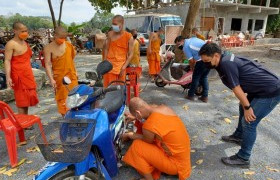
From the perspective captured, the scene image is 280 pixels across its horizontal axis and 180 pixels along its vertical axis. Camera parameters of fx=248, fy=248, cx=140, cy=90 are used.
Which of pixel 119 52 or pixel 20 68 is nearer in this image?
pixel 20 68

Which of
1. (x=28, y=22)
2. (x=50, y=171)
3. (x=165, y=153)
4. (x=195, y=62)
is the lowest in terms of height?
(x=165, y=153)

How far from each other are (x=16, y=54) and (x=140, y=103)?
2.38m

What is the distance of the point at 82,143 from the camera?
192 centimetres

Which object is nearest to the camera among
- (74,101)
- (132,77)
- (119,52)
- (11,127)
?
(74,101)

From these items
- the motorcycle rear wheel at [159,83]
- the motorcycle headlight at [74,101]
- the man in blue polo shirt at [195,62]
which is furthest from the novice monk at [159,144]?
the motorcycle rear wheel at [159,83]

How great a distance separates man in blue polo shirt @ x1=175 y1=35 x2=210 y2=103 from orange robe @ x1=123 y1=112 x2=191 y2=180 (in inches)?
107

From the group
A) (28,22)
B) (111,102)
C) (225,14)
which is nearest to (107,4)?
(225,14)

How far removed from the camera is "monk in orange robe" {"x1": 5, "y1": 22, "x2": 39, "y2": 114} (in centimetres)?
374

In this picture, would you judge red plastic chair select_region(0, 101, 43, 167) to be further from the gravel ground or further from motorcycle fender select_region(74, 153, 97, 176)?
motorcycle fender select_region(74, 153, 97, 176)

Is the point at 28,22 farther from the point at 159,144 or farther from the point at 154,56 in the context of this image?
the point at 159,144

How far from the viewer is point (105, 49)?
448cm

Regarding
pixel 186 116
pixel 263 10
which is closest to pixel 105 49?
pixel 186 116

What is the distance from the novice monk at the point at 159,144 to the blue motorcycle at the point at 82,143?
1.03 feet

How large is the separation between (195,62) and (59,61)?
2826 mm
